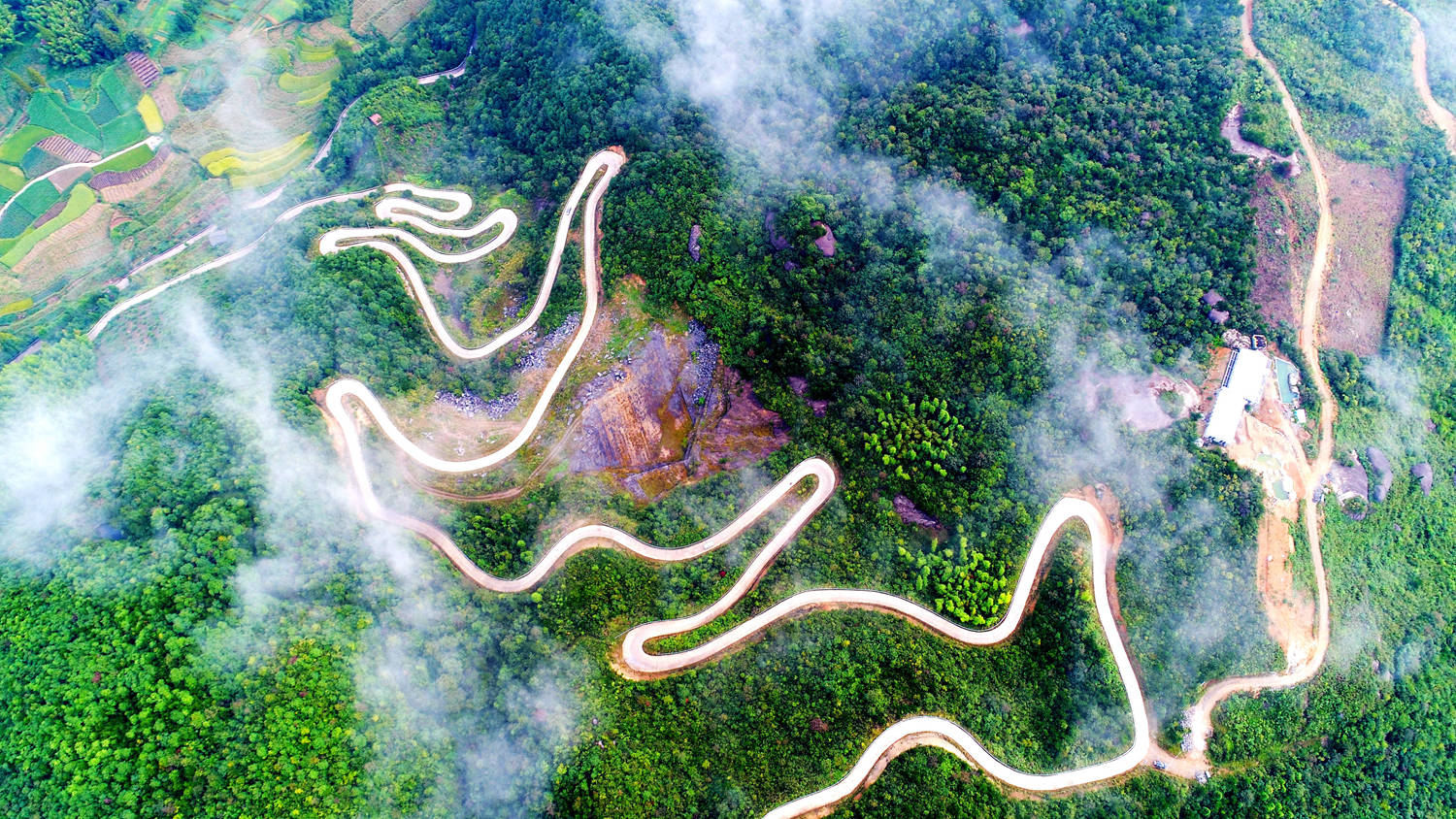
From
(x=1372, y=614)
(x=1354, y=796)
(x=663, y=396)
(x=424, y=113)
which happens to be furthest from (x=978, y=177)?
(x=424, y=113)

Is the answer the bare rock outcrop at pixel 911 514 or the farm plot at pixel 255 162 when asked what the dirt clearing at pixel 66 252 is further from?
the bare rock outcrop at pixel 911 514

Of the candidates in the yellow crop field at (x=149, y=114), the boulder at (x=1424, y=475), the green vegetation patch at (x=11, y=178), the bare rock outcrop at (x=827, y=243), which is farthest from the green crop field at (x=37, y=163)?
the boulder at (x=1424, y=475)

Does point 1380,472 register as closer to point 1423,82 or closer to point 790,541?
point 1423,82

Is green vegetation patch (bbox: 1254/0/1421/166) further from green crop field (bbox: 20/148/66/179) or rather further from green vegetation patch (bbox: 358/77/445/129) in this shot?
green crop field (bbox: 20/148/66/179)

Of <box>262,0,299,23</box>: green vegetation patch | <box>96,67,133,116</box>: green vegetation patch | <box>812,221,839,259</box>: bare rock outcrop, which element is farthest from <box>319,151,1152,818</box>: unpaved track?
<box>262,0,299,23</box>: green vegetation patch

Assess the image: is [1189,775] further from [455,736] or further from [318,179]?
[318,179]
